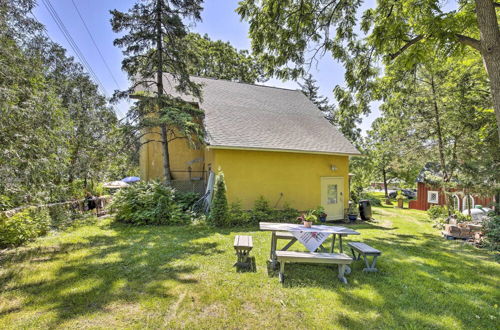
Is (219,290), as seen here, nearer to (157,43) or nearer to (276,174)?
(276,174)

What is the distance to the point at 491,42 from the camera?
3965mm

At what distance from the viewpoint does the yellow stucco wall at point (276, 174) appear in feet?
31.6

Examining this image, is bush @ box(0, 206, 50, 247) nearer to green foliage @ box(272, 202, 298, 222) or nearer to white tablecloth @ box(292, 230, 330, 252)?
white tablecloth @ box(292, 230, 330, 252)

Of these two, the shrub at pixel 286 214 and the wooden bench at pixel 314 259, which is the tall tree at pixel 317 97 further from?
the wooden bench at pixel 314 259

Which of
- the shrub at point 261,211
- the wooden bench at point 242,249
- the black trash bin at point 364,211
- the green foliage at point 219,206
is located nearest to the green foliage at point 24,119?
the wooden bench at point 242,249

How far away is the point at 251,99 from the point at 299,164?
17.6 ft

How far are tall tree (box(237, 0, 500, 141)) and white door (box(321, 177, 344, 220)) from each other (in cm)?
456

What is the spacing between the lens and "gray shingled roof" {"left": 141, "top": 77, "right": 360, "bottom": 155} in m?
9.96

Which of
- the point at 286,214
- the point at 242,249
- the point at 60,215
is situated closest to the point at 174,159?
the point at 60,215

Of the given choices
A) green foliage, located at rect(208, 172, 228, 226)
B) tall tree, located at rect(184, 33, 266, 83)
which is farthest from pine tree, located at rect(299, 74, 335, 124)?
green foliage, located at rect(208, 172, 228, 226)

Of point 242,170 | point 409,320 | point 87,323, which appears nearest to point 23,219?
point 87,323

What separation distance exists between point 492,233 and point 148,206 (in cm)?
1072

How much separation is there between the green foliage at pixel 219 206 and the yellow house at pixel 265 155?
1054mm

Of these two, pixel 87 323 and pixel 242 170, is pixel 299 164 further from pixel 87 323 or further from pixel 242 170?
pixel 87 323
